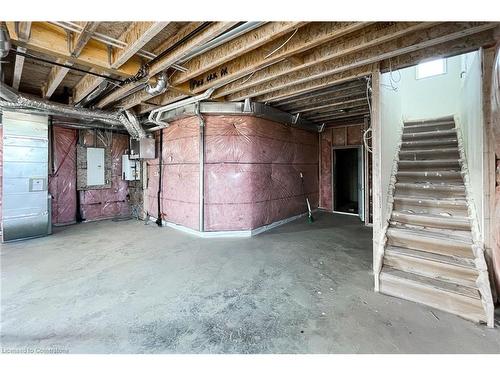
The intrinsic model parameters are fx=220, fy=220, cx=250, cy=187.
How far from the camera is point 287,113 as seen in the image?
4.97 m

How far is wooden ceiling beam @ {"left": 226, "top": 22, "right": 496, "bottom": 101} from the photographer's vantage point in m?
1.90

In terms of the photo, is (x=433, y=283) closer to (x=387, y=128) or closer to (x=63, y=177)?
(x=387, y=128)

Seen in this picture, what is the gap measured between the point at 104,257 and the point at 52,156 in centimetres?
348

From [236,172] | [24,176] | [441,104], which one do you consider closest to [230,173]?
[236,172]

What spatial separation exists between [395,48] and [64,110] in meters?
5.17

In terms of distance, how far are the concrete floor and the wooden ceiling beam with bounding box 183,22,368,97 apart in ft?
8.24

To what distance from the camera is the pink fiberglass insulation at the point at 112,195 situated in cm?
571

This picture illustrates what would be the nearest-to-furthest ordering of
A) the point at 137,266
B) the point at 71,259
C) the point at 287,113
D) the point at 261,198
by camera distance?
the point at 137,266
the point at 71,259
the point at 261,198
the point at 287,113

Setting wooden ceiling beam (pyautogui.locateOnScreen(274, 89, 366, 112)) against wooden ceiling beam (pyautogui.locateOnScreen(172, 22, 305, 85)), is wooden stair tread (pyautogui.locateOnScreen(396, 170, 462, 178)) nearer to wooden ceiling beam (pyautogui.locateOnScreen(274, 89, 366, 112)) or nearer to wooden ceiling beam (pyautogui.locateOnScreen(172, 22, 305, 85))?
wooden ceiling beam (pyautogui.locateOnScreen(274, 89, 366, 112))

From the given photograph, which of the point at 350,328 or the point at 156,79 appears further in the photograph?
the point at 156,79

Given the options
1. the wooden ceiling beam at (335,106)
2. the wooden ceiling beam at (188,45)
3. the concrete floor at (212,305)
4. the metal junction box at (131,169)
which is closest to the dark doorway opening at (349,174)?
the wooden ceiling beam at (335,106)
